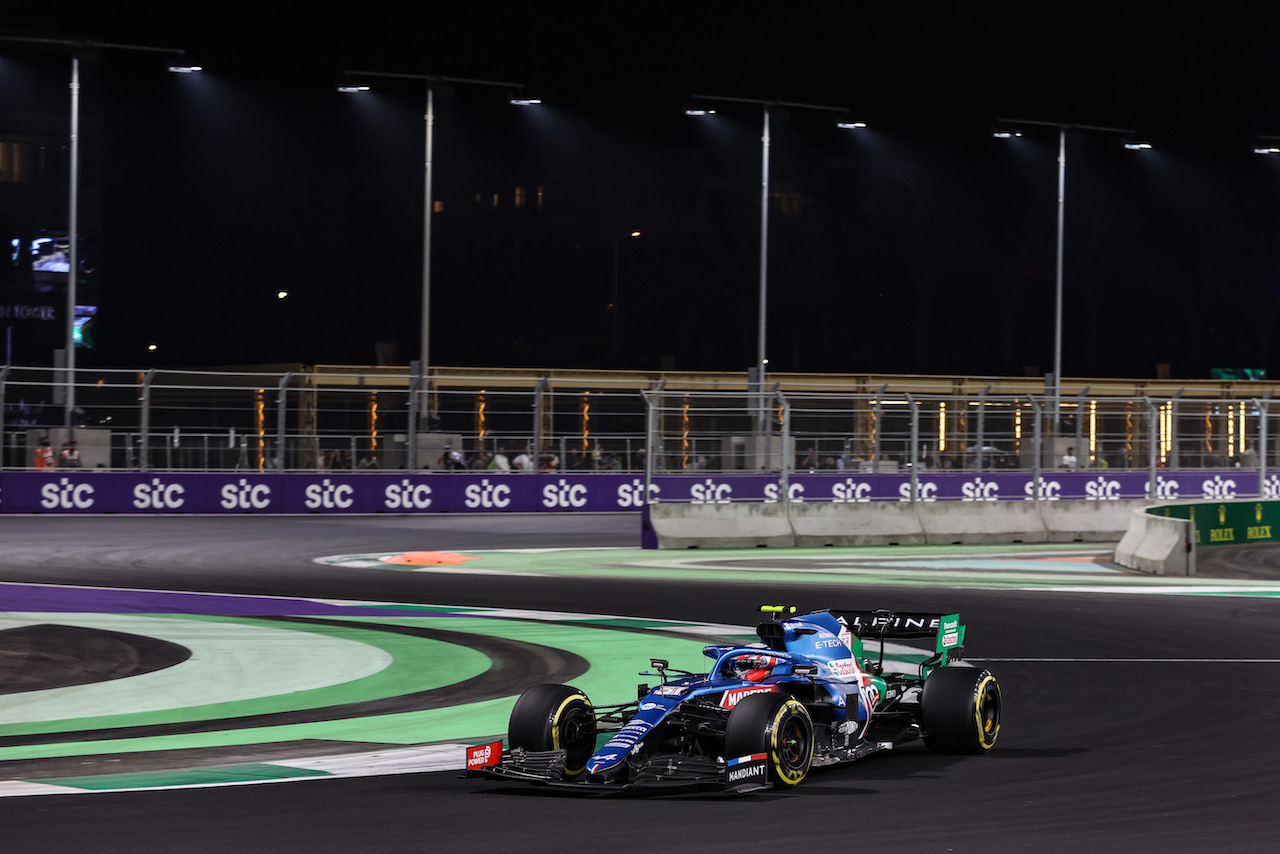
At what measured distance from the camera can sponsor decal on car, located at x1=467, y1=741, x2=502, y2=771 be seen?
8234 millimetres

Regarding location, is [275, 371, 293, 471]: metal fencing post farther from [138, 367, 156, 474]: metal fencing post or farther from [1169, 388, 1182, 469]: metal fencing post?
[1169, 388, 1182, 469]: metal fencing post

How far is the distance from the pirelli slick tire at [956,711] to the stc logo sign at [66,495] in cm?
2506

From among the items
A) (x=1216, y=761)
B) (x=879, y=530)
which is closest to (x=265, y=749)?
(x=1216, y=761)

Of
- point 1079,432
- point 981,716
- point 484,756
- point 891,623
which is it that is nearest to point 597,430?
point 1079,432

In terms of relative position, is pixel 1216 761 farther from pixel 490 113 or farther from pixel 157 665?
pixel 490 113

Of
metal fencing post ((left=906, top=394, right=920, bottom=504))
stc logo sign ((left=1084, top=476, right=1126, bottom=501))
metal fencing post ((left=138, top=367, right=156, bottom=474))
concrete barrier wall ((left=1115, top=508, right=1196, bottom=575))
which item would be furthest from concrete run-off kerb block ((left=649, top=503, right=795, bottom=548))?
metal fencing post ((left=138, top=367, right=156, bottom=474))

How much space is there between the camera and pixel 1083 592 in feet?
67.3

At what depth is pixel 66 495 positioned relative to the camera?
3152 cm

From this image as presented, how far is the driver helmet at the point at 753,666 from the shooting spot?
871 centimetres

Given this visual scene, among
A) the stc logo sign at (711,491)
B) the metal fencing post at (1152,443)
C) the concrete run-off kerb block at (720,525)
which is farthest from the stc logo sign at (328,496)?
the metal fencing post at (1152,443)

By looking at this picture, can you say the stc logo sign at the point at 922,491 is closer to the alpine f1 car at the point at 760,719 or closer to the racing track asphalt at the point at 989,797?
the racing track asphalt at the point at 989,797

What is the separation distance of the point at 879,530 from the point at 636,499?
27.4 feet

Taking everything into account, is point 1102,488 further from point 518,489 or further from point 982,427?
point 518,489

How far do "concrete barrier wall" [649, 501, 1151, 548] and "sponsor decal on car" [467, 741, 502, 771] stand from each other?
1902 centimetres
